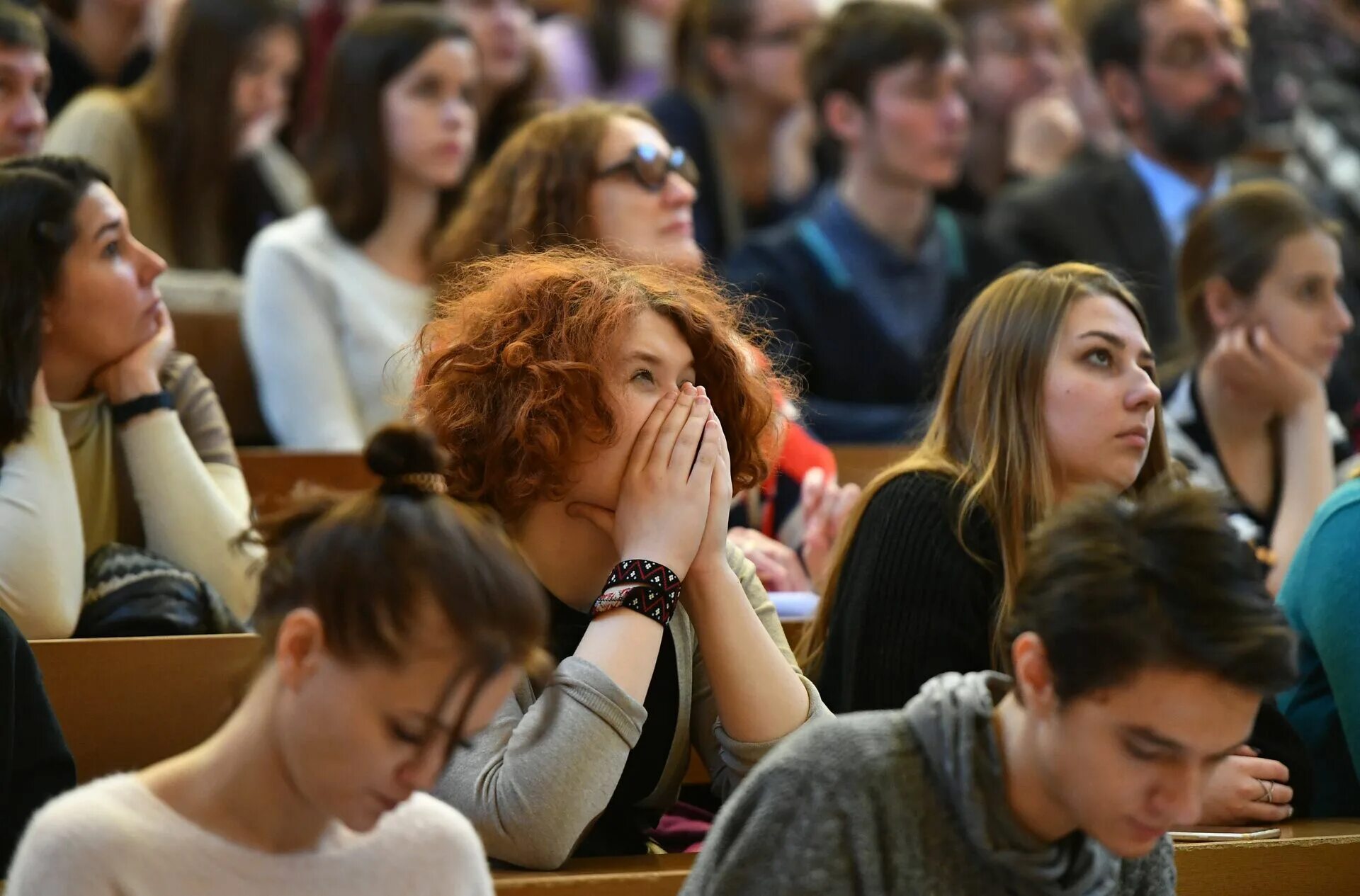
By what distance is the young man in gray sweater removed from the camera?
53.6 inches

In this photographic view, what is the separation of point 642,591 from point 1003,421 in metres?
0.66

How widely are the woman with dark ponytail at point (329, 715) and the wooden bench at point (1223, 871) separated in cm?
30

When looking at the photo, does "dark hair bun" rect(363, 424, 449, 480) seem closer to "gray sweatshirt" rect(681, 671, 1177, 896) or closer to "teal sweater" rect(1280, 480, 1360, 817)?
"gray sweatshirt" rect(681, 671, 1177, 896)

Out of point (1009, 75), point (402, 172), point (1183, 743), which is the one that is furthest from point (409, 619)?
point (1009, 75)

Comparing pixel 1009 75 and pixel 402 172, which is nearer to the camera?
pixel 402 172

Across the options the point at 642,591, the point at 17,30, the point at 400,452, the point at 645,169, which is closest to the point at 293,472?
the point at 645,169

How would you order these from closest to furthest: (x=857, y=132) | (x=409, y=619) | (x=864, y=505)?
1. (x=409, y=619)
2. (x=864, y=505)
3. (x=857, y=132)

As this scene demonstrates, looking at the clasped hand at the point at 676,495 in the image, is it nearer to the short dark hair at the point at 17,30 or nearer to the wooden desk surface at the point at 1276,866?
the wooden desk surface at the point at 1276,866

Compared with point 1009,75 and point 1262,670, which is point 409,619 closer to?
point 1262,670

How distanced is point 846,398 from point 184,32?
160 cm

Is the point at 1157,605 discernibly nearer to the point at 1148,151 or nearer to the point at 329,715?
the point at 329,715

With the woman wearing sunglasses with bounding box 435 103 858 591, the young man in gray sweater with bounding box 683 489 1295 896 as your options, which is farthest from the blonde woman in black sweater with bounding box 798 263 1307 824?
the young man in gray sweater with bounding box 683 489 1295 896

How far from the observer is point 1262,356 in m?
3.06

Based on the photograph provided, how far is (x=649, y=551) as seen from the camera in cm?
181
